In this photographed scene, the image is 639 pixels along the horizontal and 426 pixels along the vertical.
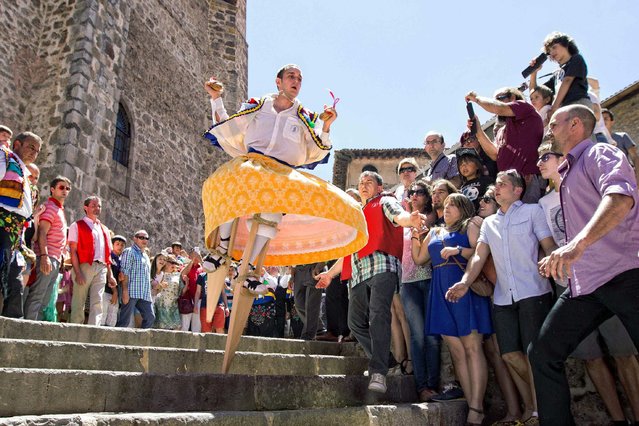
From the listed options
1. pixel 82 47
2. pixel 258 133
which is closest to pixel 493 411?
pixel 258 133

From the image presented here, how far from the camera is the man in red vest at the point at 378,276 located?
14.3 ft

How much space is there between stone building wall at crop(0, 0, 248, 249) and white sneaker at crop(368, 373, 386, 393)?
25.4 ft

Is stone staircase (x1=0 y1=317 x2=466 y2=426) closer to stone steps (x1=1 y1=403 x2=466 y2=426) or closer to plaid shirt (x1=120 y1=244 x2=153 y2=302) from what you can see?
stone steps (x1=1 y1=403 x2=466 y2=426)

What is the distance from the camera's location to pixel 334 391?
4.05m

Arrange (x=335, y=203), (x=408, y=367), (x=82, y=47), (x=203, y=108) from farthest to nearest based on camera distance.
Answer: (x=203, y=108), (x=82, y=47), (x=408, y=367), (x=335, y=203)

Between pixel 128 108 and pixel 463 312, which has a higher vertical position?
pixel 128 108

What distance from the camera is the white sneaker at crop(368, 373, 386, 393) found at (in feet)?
13.5

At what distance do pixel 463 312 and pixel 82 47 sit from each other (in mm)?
10258

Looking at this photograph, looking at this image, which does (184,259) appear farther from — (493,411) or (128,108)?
(493,411)

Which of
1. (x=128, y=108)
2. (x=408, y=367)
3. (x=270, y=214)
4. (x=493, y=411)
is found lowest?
(x=493, y=411)

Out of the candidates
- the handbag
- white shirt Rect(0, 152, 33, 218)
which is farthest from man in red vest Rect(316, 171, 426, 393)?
the handbag

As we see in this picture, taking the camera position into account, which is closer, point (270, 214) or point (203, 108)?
point (270, 214)

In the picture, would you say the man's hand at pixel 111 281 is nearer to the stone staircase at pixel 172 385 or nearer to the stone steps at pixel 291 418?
the stone staircase at pixel 172 385

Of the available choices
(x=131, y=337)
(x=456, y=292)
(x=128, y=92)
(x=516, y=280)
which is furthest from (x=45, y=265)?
(x=128, y=92)
